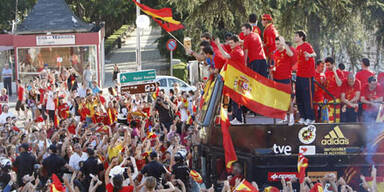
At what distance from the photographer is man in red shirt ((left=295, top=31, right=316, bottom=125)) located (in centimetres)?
1187

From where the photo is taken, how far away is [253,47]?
11898 millimetres

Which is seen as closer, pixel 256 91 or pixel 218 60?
pixel 256 91

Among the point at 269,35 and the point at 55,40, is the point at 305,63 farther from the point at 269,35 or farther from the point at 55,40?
the point at 55,40

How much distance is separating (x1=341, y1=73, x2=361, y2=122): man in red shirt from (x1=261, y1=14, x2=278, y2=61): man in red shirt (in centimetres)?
151

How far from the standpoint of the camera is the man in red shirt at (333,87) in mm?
12039

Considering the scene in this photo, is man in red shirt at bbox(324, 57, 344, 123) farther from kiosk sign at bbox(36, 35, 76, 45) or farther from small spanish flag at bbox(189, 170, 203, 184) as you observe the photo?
kiosk sign at bbox(36, 35, 76, 45)

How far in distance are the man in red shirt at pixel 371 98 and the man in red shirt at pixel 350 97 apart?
17 cm

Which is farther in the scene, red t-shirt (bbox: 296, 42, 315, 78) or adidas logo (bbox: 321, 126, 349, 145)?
red t-shirt (bbox: 296, 42, 315, 78)

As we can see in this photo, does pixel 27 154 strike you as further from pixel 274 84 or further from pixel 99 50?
pixel 99 50

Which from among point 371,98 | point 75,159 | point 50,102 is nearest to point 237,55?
point 371,98

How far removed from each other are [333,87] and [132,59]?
36.4 meters

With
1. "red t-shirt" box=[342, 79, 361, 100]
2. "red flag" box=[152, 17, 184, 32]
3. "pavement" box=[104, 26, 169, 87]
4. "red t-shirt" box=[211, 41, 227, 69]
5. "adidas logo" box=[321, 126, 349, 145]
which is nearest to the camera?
"adidas logo" box=[321, 126, 349, 145]

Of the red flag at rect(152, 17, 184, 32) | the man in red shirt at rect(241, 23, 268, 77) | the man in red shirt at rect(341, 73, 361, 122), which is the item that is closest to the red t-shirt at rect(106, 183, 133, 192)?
the man in red shirt at rect(241, 23, 268, 77)

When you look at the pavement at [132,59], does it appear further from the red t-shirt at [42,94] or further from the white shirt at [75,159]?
the white shirt at [75,159]
